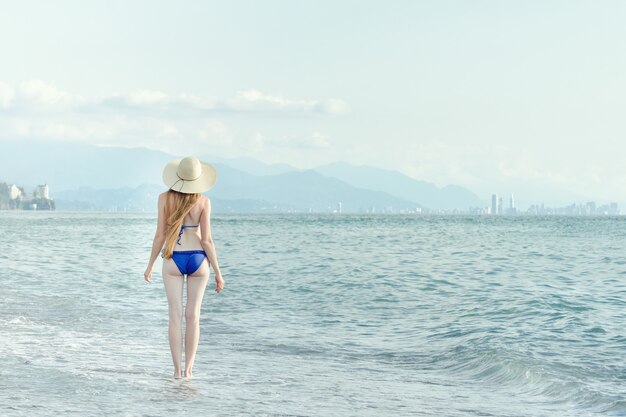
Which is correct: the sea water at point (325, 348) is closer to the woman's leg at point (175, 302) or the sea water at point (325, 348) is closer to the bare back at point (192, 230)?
the woman's leg at point (175, 302)

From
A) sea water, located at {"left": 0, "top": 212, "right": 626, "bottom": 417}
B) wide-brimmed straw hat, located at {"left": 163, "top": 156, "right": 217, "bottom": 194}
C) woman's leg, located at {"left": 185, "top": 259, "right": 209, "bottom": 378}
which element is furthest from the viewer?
woman's leg, located at {"left": 185, "top": 259, "right": 209, "bottom": 378}

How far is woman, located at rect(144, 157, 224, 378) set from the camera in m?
9.38

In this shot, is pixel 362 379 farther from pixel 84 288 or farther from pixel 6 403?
pixel 84 288

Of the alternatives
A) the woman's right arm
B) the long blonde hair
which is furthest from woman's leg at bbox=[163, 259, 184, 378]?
the woman's right arm

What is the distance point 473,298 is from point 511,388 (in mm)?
10989

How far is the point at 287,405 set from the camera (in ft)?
28.6

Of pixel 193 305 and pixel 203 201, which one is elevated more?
pixel 203 201

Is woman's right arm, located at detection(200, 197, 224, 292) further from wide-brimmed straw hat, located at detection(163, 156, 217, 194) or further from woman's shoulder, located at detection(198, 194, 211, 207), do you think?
wide-brimmed straw hat, located at detection(163, 156, 217, 194)

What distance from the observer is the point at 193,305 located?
973 centimetres

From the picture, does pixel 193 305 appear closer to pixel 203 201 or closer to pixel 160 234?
pixel 160 234

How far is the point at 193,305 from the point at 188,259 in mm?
586

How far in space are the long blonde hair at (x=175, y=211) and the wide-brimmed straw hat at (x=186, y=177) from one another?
0.26 ft

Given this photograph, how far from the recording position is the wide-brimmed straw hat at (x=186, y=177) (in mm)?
9359

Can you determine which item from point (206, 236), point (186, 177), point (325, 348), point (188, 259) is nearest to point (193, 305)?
point (188, 259)
